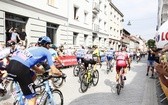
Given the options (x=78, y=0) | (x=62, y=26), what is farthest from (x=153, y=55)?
(x=78, y=0)

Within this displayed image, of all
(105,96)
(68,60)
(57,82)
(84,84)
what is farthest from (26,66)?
(68,60)

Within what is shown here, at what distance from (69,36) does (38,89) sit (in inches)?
796

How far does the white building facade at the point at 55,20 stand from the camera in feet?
53.0

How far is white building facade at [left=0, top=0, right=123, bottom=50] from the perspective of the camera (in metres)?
16.1

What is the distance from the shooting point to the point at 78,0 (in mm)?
29078

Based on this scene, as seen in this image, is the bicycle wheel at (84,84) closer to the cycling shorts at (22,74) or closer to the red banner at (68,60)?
the cycling shorts at (22,74)

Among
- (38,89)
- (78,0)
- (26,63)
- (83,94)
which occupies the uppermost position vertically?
(78,0)

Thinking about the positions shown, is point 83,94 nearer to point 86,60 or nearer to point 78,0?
point 86,60

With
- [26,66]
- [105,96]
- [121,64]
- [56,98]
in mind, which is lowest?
[105,96]

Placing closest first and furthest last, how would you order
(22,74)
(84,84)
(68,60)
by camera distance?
(22,74), (84,84), (68,60)

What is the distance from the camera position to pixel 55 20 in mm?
22500

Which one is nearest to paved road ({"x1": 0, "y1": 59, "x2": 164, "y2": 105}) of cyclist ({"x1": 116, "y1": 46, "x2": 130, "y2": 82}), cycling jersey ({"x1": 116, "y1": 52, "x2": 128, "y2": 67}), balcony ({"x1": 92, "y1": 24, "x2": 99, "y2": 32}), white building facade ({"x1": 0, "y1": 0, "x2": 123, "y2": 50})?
cyclist ({"x1": 116, "y1": 46, "x2": 130, "y2": 82})

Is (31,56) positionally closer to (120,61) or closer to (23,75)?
(23,75)

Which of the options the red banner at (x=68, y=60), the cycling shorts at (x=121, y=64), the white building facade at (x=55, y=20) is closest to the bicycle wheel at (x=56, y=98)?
the cycling shorts at (x=121, y=64)
